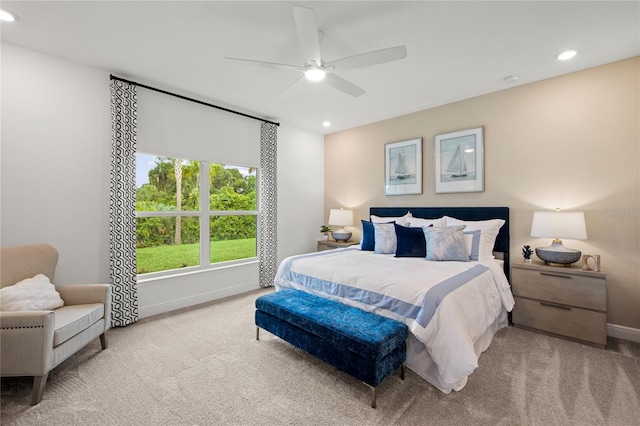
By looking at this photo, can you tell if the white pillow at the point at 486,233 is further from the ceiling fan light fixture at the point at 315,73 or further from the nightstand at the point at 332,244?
the ceiling fan light fixture at the point at 315,73

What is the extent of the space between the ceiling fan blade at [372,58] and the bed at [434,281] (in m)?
1.81

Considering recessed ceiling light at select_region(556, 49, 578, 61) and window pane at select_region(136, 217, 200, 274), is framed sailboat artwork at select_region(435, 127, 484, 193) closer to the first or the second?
recessed ceiling light at select_region(556, 49, 578, 61)

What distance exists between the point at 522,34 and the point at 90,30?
3800 mm

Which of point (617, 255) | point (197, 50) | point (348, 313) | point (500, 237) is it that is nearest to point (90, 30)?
point (197, 50)

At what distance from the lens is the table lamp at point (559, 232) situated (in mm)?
2799

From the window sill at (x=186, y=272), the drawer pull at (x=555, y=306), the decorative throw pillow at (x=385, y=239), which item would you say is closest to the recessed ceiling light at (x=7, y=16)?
the window sill at (x=186, y=272)

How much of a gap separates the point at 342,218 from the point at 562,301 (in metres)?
3.09

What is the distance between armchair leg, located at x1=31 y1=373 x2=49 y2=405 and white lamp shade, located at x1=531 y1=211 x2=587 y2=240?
14.7 ft

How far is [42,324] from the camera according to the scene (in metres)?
1.91

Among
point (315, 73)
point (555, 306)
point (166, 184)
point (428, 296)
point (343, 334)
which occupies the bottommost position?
point (555, 306)

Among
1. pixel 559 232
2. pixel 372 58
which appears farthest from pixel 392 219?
pixel 372 58

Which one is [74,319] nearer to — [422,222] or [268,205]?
[268,205]

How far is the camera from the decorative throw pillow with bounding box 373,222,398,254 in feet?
12.0

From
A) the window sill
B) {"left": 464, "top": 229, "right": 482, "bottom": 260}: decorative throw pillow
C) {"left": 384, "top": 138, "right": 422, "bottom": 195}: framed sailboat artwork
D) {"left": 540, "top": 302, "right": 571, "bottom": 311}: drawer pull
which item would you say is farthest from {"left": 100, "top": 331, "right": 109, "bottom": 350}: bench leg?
{"left": 540, "top": 302, "right": 571, "bottom": 311}: drawer pull
